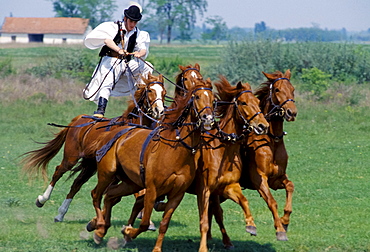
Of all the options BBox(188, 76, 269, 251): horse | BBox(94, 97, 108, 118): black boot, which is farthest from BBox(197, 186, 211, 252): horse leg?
BBox(94, 97, 108, 118): black boot

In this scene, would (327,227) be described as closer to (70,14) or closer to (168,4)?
(168,4)

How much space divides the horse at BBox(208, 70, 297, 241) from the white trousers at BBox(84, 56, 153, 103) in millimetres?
2421

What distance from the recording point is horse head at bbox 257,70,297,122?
28.6ft

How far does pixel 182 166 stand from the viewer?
25.1 ft

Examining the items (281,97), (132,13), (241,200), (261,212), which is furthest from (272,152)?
(132,13)

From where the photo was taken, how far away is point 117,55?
1072 cm

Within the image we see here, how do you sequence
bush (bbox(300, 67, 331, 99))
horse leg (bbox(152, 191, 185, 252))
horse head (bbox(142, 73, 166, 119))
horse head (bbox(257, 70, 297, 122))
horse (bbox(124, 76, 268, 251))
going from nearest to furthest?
horse leg (bbox(152, 191, 185, 252)) < horse (bbox(124, 76, 268, 251)) < horse head (bbox(257, 70, 297, 122)) < horse head (bbox(142, 73, 166, 119)) < bush (bbox(300, 67, 331, 99))

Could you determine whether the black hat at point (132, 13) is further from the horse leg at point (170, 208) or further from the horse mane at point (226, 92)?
the horse leg at point (170, 208)

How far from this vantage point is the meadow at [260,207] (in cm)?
905

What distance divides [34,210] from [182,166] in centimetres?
474

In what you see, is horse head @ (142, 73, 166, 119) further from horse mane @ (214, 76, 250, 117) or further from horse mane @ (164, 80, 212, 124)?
horse mane @ (164, 80, 212, 124)

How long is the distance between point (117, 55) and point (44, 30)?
289 feet

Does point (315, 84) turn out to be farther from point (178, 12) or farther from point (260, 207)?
point (178, 12)

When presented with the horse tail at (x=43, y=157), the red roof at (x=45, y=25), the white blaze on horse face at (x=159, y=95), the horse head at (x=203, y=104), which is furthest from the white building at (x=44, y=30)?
the horse head at (x=203, y=104)
